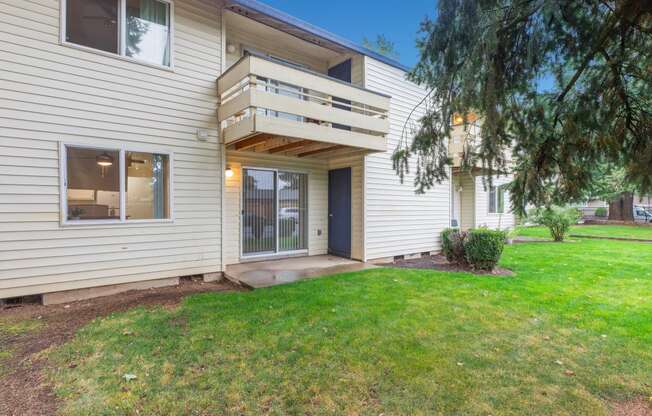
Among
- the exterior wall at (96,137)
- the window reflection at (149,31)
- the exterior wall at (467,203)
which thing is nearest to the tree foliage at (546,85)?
the exterior wall at (96,137)

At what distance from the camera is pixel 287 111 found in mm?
5855

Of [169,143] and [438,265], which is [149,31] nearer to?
[169,143]

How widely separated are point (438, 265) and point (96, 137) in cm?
755

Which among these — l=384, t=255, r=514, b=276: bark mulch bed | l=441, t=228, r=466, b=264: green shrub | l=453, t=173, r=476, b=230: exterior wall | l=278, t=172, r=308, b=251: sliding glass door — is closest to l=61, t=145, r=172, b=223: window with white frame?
l=278, t=172, r=308, b=251: sliding glass door

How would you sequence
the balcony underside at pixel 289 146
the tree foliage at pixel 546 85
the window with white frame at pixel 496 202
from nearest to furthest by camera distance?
the tree foliage at pixel 546 85 < the balcony underside at pixel 289 146 < the window with white frame at pixel 496 202

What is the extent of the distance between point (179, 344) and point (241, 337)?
0.65 m

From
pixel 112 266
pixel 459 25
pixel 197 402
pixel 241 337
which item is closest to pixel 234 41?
pixel 112 266

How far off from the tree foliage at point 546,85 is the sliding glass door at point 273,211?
4732mm

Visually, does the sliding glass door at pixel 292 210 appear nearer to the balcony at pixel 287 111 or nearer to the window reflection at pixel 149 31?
the balcony at pixel 287 111

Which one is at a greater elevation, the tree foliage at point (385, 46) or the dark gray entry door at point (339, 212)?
the tree foliage at point (385, 46)

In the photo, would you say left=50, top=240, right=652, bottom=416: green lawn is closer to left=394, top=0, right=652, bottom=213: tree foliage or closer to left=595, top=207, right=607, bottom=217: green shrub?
left=394, top=0, right=652, bottom=213: tree foliage

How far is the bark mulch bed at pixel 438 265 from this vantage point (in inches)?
275

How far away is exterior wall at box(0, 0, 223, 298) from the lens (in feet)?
15.2

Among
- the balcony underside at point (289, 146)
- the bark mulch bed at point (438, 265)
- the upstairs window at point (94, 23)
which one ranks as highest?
the upstairs window at point (94, 23)
